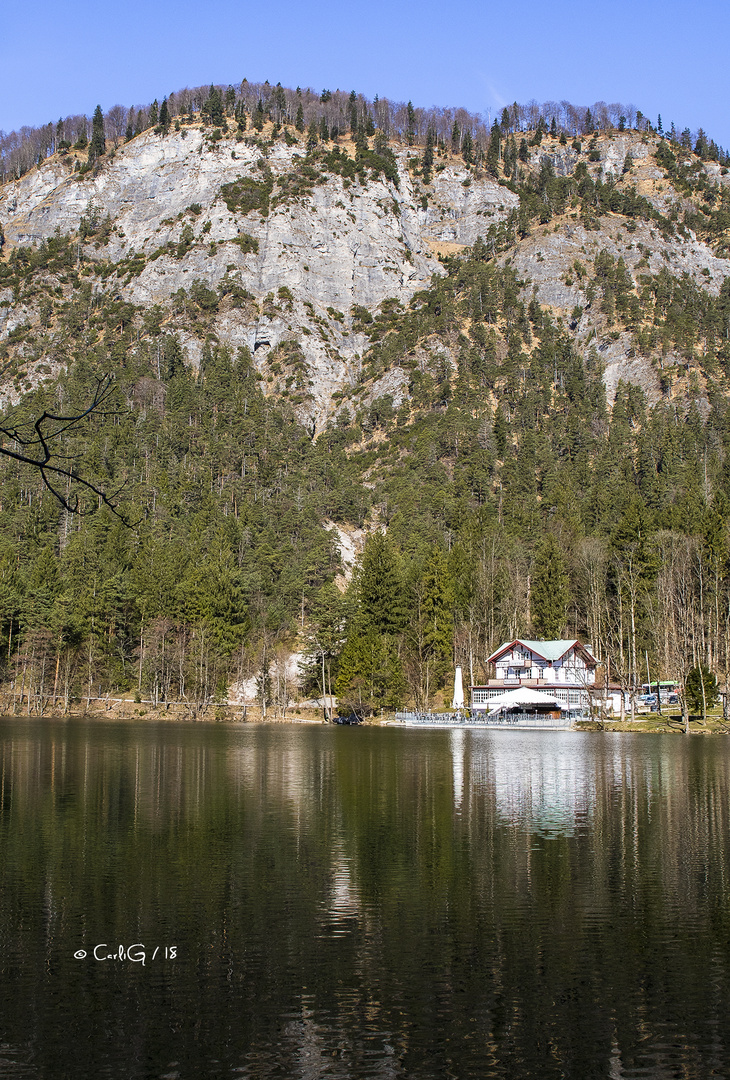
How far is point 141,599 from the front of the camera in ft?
354

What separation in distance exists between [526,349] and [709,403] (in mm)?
39015

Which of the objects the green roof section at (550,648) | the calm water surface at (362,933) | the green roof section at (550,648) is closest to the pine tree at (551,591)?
the green roof section at (550,648)

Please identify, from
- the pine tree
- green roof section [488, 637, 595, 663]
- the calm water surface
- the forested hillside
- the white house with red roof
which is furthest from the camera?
the pine tree

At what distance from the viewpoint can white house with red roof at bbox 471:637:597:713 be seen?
96062 mm

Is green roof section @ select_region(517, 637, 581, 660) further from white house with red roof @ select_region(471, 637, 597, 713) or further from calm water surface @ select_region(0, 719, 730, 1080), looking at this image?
calm water surface @ select_region(0, 719, 730, 1080)

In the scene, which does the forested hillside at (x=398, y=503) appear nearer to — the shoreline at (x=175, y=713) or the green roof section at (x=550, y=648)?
the shoreline at (x=175, y=713)

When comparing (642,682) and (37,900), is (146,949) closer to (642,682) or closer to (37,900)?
(37,900)

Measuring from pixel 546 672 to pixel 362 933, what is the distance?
8253cm

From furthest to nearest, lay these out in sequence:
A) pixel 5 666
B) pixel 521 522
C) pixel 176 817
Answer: pixel 521 522 → pixel 5 666 → pixel 176 817

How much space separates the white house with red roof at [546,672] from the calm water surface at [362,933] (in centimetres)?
6106

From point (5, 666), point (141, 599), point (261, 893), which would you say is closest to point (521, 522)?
point (141, 599)

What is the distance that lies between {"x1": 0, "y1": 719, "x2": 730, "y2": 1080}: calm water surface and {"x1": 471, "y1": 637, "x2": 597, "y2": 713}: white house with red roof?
2404 inches

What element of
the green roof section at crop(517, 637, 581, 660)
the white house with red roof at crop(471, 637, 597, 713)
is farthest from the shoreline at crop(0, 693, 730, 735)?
the green roof section at crop(517, 637, 581, 660)

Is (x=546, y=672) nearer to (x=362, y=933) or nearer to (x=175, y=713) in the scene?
→ (x=175, y=713)
